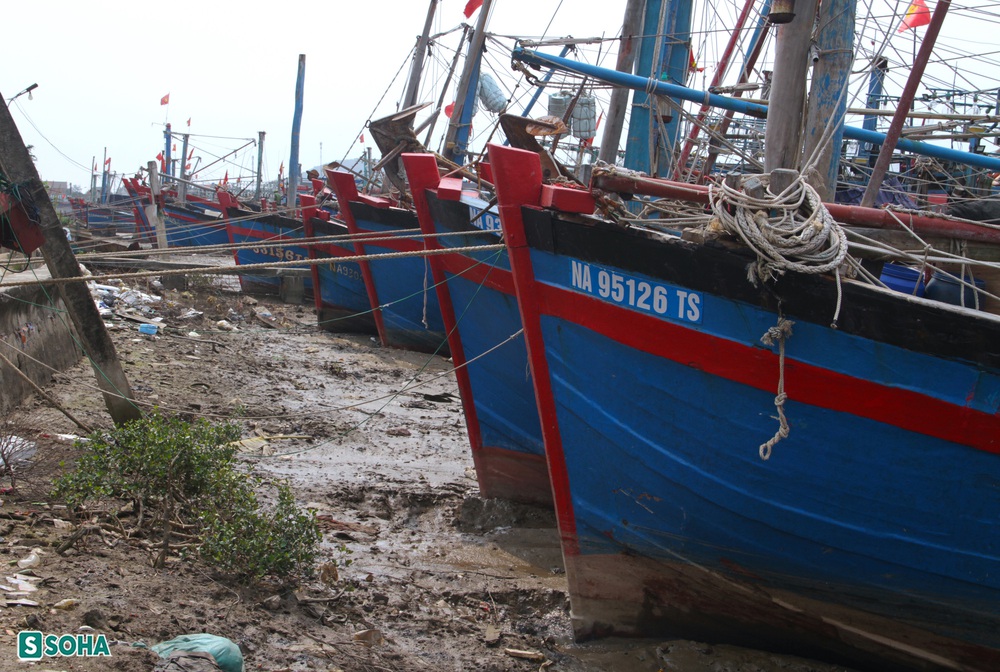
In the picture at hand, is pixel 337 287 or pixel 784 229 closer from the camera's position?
pixel 784 229

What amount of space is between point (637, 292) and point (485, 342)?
270cm

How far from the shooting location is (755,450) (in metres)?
4.11

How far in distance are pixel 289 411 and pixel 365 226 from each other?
184 inches

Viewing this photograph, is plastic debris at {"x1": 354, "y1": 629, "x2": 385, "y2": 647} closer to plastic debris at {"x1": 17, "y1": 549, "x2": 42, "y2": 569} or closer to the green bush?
the green bush

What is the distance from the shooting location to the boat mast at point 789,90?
445 cm

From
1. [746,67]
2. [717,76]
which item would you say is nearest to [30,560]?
[746,67]

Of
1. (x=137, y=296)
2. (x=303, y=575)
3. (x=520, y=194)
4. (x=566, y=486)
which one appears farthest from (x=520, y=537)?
(x=137, y=296)

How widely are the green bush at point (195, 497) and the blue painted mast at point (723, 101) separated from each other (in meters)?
5.09

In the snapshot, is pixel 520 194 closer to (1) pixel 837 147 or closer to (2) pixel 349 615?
(1) pixel 837 147

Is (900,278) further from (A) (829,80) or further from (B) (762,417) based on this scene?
(B) (762,417)

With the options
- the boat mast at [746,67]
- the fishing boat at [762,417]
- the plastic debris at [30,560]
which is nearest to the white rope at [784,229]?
the fishing boat at [762,417]

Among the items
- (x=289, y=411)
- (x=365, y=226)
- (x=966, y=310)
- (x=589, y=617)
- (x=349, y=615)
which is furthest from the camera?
(x=365, y=226)

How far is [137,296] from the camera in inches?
536

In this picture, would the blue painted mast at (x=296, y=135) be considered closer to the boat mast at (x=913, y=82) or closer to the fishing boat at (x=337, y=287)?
the fishing boat at (x=337, y=287)
